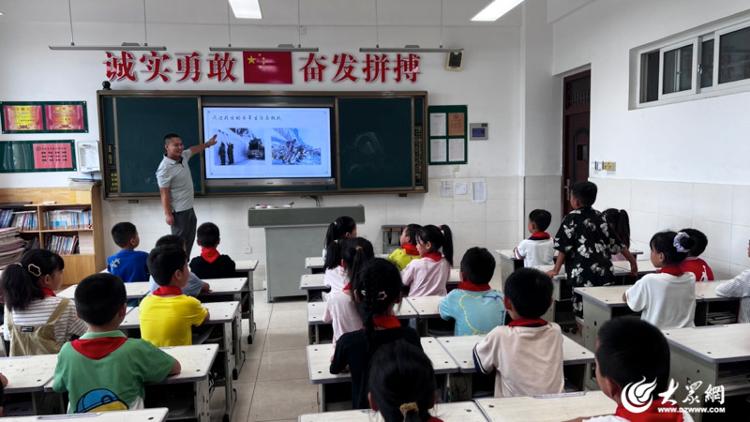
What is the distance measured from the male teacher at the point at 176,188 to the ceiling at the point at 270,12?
1682mm

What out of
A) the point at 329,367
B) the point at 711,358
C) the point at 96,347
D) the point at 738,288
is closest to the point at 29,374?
the point at 96,347

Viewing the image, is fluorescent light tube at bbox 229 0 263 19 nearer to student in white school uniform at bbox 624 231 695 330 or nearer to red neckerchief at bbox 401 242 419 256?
red neckerchief at bbox 401 242 419 256

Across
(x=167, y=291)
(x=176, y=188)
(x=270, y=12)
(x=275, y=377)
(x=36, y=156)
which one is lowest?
(x=275, y=377)

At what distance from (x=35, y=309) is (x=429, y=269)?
197 centimetres

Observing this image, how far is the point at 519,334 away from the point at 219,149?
4772mm

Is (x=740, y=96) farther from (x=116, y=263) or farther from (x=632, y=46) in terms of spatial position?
(x=116, y=263)

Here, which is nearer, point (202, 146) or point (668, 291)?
point (668, 291)

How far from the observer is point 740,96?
143 inches

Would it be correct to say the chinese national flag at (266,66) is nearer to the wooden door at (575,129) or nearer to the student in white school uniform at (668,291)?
the wooden door at (575,129)

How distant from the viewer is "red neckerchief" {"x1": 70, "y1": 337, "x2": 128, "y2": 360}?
1.72 metres

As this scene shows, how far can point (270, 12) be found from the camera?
19.1 ft

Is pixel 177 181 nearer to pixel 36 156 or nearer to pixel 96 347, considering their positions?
pixel 36 156

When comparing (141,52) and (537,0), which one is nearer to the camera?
(141,52)

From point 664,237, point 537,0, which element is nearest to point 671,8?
point 537,0
